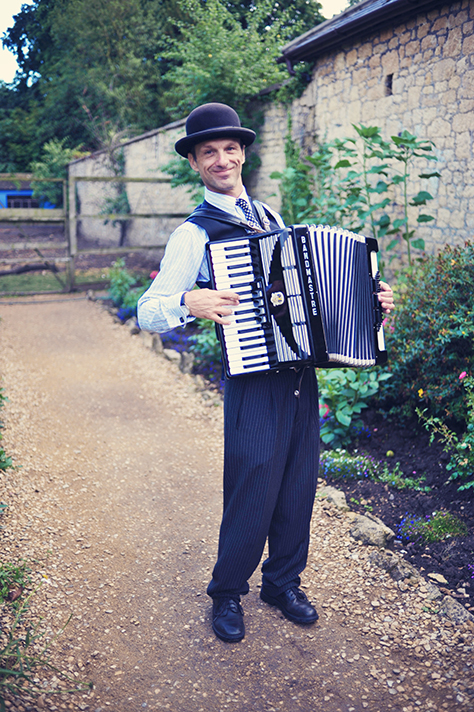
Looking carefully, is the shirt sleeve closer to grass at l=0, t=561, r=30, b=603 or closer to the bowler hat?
the bowler hat

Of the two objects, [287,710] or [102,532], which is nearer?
[287,710]

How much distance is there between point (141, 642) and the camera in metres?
2.35

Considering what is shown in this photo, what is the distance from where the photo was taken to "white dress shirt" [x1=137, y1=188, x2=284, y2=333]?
213 centimetres

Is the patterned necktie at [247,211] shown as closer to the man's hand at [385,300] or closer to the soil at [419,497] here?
the man's hand at [385,300]

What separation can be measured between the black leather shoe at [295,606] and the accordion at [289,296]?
1.09m

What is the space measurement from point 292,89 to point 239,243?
23.1ft

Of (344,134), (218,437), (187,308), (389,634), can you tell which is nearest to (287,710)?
(389,634)

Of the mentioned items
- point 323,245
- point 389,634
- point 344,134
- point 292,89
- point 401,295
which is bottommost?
point 389,634

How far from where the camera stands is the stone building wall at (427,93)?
5387 millimetres

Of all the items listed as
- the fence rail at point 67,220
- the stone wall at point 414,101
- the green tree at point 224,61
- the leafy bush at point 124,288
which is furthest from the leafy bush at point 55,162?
the stone wall at point 414,101

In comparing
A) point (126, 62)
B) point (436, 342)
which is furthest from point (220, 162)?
point (126, 62)

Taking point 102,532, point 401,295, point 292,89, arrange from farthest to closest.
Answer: point 292,89
point 401,295
point 102,532

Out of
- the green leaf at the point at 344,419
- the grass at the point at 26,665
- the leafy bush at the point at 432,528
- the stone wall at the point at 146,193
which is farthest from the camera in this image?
the stone wall at the point at 146,193

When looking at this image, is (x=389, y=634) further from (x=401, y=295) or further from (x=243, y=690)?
(x=401, y=295)
